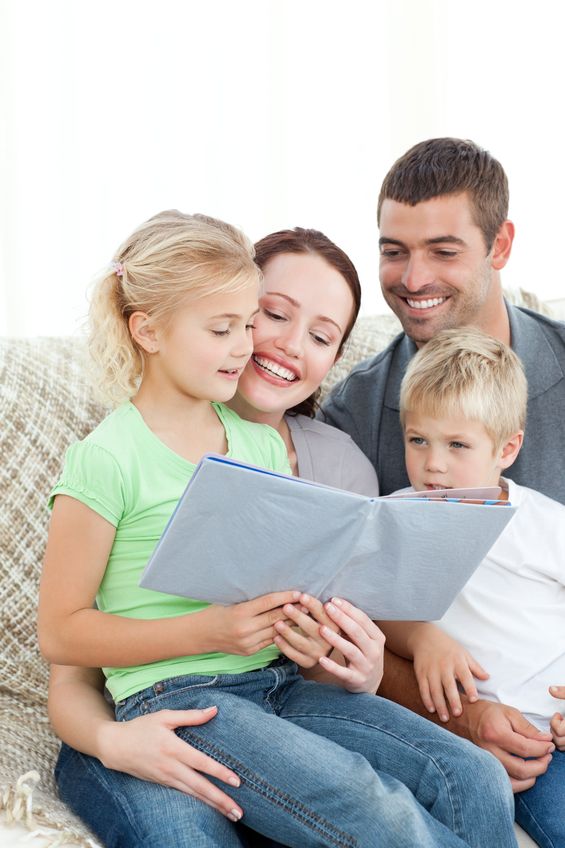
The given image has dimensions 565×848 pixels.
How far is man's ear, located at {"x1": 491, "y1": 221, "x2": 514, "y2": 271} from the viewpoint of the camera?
2.02m

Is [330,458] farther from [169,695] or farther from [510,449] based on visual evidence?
[169,695]

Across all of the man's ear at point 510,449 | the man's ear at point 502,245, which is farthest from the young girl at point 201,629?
the man's ear at point 502,245

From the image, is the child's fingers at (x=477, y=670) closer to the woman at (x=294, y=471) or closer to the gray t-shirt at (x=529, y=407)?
the woman at (x=294, y=471)

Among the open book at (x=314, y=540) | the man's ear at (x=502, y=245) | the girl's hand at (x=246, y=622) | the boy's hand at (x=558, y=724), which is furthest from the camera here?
the man's ear at (x=502, y=245)

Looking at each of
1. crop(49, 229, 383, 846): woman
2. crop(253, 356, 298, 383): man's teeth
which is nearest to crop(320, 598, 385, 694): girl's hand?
crop(49, 229, 383, 846): woman

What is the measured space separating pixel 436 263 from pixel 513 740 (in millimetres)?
904

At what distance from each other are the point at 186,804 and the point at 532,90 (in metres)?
2.76

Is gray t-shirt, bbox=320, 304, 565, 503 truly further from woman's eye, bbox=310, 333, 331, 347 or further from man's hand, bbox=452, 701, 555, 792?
man's hand, bbox=452, 701, 555, 792

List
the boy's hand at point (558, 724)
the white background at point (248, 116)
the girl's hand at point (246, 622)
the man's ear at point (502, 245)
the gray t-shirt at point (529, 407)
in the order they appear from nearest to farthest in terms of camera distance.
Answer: the girl's hand at point (246, 622)
the boy's hand at point (558, 724)
the gray t-shirt at point (529, 407)
the man's ear at point (502, 245)
the white background at point (248, 116)

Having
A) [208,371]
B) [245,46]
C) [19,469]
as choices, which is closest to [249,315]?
[208,371]

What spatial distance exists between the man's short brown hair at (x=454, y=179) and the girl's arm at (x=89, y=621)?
959 mm

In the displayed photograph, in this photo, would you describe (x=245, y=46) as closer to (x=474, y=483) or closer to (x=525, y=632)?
(x=474, y=483)

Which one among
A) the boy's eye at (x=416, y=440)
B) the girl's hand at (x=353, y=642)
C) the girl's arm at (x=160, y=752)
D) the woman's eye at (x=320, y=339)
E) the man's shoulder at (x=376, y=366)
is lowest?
the girl's arm at (x=160, y=752)

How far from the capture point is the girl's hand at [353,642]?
134 cm
